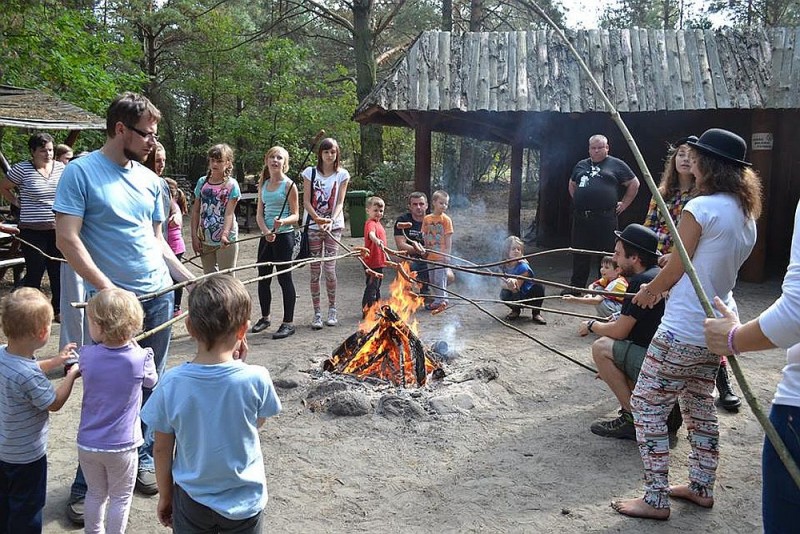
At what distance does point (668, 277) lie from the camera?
3.35 m

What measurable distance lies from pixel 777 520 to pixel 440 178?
936 inches

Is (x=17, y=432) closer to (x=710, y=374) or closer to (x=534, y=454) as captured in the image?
(x=534, y=454)

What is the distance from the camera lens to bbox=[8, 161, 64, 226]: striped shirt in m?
7.29

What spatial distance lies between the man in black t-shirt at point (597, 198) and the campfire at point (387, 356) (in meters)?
3.16

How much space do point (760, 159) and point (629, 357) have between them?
723 cm

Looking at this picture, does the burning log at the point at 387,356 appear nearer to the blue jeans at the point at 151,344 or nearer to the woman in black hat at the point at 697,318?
the blue jeans at the point at 151,344

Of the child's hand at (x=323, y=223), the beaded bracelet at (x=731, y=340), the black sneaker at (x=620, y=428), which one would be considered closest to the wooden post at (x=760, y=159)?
the black sneaker at (x=620, y=428)

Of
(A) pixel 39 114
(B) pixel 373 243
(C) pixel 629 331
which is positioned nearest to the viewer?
(C) pixel 629 331

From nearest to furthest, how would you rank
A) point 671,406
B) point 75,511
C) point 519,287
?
point 75,511 → point 671,406 → point 519,287

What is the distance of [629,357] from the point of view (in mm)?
4270

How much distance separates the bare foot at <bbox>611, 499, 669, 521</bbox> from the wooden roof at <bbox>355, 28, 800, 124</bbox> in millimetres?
7245

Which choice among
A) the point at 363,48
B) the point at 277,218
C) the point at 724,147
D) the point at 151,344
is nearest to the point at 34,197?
the point at 277,218

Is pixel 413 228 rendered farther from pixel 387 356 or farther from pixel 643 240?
pixel 643 240

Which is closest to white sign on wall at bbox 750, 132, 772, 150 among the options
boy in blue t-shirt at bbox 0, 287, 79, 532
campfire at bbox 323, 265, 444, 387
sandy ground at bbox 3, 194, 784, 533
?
sandy ground at bbox 3, 194, 784, 533
